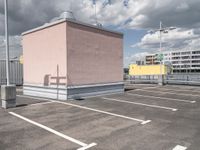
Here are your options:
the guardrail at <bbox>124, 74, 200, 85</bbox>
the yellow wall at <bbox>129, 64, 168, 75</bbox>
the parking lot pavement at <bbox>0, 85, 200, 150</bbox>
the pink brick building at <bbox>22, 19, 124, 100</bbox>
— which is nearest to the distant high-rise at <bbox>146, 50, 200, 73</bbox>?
the yellow wall at <bbox>129, 64, 168, 75</bbox>

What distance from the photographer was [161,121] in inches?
244

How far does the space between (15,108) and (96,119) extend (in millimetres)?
4107

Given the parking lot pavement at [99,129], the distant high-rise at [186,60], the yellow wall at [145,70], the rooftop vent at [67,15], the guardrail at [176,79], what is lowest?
the parking lot pavement at [99,129]

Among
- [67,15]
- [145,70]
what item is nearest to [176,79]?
[145,70]

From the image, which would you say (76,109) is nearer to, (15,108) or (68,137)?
(15,108)

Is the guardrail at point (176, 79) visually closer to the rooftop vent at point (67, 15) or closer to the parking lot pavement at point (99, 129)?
the parking lot pavement at point (99, 129)

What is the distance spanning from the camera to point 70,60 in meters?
10.2

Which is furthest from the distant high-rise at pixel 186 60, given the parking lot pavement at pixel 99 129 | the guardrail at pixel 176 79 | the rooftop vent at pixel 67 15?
the parking lot pavement at pixel 99 129

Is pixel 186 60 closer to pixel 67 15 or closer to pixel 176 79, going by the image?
pixel 176 79

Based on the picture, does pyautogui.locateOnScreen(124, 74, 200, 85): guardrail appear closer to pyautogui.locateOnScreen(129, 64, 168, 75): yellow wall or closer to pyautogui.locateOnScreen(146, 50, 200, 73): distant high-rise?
pyautogui.locateOnScreen(129, 64, 168, 75): yellow wall

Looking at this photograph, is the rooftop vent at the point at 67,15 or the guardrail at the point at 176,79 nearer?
the rooftop vent at the point at 67,15

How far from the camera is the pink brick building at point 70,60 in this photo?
10.3 meters

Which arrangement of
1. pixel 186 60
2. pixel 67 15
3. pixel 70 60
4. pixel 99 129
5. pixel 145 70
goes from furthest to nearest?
pixel 186 60
pixel 145 70
pixel 67 15
pixel 70 60
pixel 99 129

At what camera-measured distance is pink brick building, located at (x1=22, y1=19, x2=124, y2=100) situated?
33.8 ft
